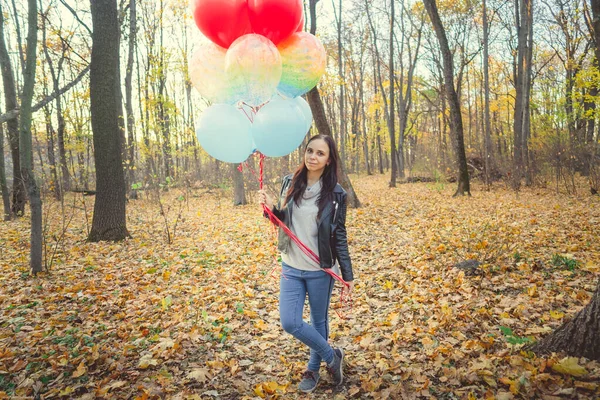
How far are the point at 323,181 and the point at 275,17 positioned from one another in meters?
1.32

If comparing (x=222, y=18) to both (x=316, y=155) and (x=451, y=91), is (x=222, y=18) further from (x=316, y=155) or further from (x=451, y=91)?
(x=451, y=91)

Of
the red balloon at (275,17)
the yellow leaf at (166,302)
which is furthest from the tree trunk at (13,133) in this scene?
the red balloon at (275,17)

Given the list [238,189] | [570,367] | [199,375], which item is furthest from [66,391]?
[238,189]

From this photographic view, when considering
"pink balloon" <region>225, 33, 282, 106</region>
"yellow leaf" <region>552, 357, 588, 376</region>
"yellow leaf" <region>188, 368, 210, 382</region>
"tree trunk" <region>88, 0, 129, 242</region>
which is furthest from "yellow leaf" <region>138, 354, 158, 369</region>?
"tree trunk" <region>88, 0, 129, 242</region>

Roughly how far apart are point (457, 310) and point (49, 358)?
3.97 metres

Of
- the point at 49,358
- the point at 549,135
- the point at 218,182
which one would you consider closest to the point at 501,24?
the point at 549,135

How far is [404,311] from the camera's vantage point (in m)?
3.89

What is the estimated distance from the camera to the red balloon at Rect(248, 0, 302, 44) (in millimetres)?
2527

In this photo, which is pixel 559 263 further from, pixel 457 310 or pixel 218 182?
pixel 218 182

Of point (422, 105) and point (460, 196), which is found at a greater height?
point (422, 105)

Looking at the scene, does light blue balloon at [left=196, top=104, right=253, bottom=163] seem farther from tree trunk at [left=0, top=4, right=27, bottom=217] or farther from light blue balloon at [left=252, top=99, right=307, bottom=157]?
tree trunk at [left=0, top=4, right=27, bottom=217]

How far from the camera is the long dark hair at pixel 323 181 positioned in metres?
2.49

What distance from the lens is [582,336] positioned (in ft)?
7.64

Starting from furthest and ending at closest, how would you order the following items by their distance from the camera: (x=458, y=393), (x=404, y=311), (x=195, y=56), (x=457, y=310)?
(x=404, y=311)
(x=457, y=310)
(x=195, y=56)
(x=458, y=393)
